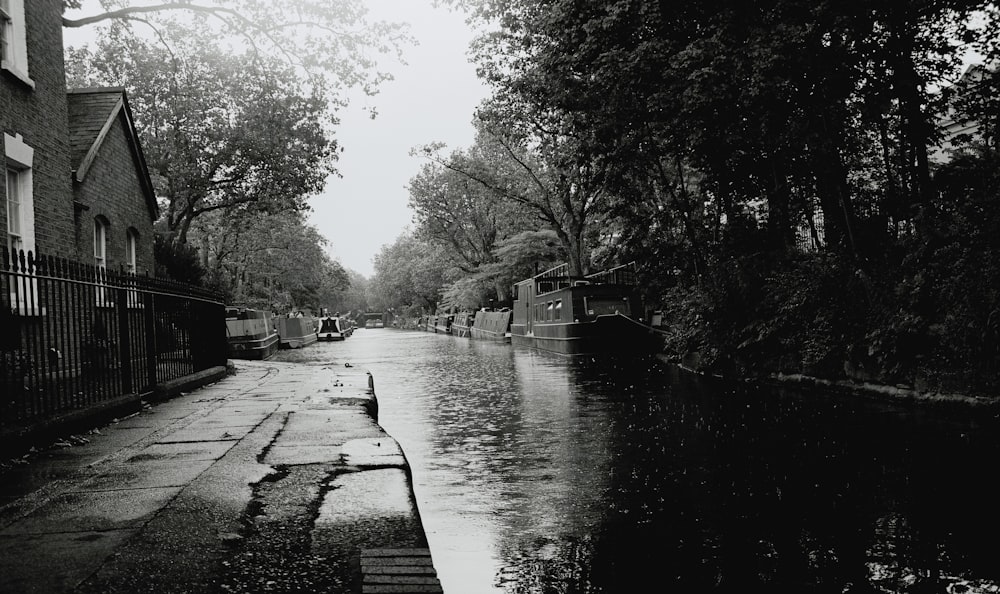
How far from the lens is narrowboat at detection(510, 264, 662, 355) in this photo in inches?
958

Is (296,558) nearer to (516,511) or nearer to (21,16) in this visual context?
(516,511)

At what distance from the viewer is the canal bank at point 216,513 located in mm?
2801

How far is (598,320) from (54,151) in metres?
16.3

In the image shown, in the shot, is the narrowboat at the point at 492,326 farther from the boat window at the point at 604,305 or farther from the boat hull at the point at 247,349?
the boat hull at the point at 247,349

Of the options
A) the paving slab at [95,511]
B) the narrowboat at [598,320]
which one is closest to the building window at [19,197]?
the paving slab at [95,511]

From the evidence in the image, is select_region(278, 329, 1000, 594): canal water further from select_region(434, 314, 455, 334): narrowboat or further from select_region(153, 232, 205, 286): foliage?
select_region(434, 314, 455, 334): narrowboat

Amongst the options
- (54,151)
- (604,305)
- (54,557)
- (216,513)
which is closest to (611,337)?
(604,305)

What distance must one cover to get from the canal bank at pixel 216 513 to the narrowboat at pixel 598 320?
1831 cm

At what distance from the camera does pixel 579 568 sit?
3.79 m

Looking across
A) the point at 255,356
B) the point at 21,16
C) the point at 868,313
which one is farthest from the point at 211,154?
the point at 868,313

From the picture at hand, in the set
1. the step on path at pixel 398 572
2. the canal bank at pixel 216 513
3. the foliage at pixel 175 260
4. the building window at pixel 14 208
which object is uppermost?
the foliage at pixel 175 260

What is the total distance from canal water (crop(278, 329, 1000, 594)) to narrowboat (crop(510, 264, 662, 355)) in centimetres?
1392

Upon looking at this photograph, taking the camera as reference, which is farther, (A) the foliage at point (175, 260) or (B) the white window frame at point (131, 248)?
(A) the foliage at point (175, 260)

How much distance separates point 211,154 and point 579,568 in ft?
83.1
